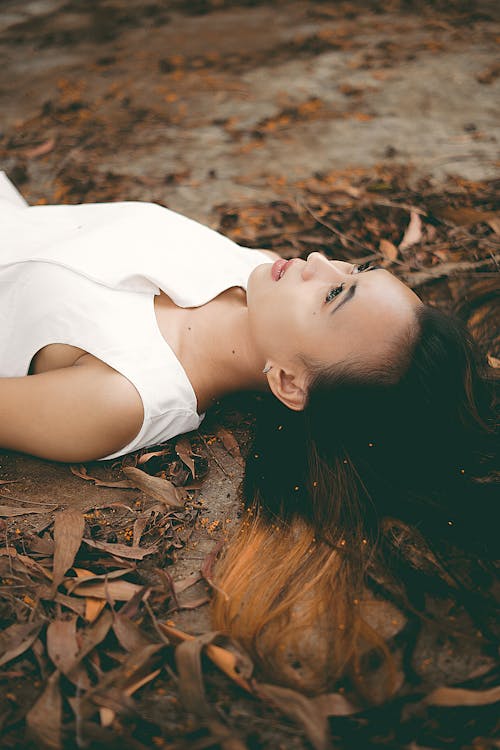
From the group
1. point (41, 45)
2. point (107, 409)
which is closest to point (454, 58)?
point (41, 45)

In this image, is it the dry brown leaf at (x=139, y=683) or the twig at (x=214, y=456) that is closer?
the dry brown leaf at (x=139, y=683)

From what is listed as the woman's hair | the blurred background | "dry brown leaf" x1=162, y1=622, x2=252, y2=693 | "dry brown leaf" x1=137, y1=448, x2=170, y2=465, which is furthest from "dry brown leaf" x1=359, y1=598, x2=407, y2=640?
the blurred background

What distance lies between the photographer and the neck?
2.09 meters

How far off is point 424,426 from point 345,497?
310mm

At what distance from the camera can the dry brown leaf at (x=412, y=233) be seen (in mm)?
3076

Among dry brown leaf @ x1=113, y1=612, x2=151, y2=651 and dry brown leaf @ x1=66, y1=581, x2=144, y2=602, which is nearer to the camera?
dry brown leaf @ x1=113, y1=612, x2=151, y2=651

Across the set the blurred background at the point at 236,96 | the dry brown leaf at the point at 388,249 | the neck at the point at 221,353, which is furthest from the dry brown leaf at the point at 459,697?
the blurred background at the point at 236,96

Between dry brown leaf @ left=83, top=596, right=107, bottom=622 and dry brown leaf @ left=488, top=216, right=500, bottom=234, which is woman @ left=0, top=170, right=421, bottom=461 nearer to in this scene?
dry brown leaf @ left=83, top=596, right=107, bottom=622

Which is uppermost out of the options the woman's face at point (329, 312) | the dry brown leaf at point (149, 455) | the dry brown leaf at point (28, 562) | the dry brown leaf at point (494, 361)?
the woman's face at point (329, 312)

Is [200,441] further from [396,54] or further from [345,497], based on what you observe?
[396,54]

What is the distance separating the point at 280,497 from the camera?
2.07 metres

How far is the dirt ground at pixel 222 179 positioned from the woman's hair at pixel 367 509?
0.15 meters

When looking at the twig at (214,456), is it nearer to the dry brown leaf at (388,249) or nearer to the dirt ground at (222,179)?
the dirt ground at (222,179)

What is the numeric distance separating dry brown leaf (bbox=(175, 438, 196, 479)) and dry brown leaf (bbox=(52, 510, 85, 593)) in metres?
0.37
